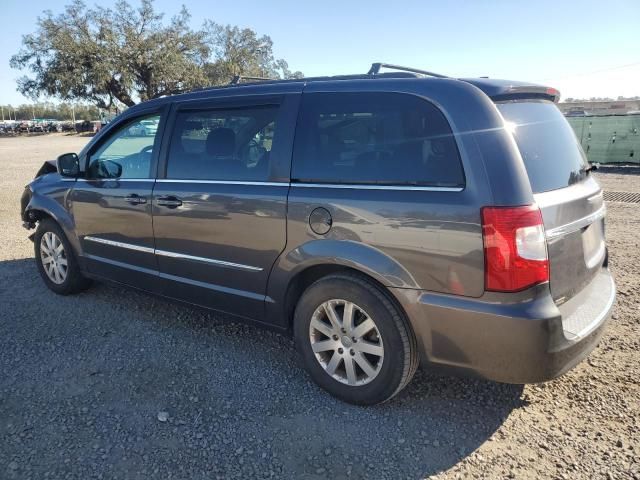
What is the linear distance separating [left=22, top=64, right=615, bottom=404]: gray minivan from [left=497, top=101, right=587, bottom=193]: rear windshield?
1 cm

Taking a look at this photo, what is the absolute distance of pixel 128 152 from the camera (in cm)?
408

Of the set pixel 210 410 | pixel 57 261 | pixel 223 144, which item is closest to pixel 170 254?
pixel 223 144

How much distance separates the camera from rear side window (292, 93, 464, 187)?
2512mm

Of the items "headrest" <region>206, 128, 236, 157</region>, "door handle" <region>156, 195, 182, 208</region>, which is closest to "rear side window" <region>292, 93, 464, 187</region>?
"headrest" <region>206, 128, 236, 157</region>

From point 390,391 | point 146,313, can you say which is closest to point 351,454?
point 390,391

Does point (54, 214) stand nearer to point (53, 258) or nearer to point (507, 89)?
point (53, 258)

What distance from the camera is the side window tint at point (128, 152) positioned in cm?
386

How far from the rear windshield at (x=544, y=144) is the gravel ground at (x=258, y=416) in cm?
134

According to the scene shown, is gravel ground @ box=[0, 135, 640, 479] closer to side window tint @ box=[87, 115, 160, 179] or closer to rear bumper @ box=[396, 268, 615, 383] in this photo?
rear bumper @ box=[396, 268, 615, 383]

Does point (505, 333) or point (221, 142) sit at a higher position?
point (221, 142)

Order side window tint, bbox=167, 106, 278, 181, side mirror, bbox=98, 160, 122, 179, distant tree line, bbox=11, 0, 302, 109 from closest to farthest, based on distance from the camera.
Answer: side window tint, bbox=167, 106, 278, 181 → side mirror, bbox=98, 160, 122, 179 → distant tree line, bbox=11, 0, 302, 109

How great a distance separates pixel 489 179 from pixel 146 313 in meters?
3.23

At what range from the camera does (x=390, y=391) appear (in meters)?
2.74

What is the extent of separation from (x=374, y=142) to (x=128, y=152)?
2361 millimetres
